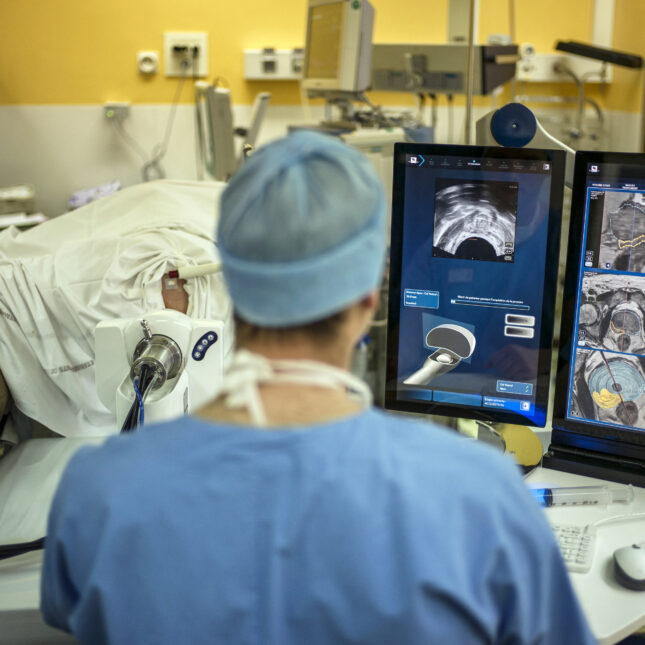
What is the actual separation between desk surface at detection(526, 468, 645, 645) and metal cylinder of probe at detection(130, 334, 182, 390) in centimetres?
62

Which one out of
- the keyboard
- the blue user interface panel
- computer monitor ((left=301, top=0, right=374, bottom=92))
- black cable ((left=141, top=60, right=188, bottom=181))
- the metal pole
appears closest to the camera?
the keyboard

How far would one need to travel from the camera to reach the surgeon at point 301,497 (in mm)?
668

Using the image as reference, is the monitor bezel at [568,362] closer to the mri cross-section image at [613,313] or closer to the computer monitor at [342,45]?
the mri cross-section image at [613,313]

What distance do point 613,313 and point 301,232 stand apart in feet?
2.45

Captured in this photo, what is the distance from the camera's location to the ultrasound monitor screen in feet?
4.00

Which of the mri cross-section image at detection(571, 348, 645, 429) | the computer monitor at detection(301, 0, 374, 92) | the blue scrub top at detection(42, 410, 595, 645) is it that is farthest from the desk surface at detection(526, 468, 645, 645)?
the computer monitor at detection(301, 0, 374, 92)

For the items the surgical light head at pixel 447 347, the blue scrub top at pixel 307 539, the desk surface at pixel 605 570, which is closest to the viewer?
the blue scrub top at pixel 307 539

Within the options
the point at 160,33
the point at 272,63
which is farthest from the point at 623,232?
the point at 160,33

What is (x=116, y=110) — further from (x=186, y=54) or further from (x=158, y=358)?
(x=158, y=358)

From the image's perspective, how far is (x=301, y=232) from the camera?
68 centimetres

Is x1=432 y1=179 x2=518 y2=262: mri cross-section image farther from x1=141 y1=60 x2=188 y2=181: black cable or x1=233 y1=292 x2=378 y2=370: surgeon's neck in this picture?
x1=141 y1=60 x2=188 y2=181: black cable

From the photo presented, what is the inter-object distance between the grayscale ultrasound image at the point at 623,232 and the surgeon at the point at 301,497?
614 millimetres

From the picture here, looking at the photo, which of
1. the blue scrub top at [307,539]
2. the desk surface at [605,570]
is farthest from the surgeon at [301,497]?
the desk surface at [605,570]

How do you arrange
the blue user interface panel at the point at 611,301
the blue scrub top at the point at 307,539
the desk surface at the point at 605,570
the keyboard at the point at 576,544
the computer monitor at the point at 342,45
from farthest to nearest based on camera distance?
the computer monitor at the point at 342,45 → the blue user interface panel at the point at 611,301 → the keyboard at the point at 576,544 → the desk surface at the point at 605,570 → the blue scrub top at the point at 307,539
